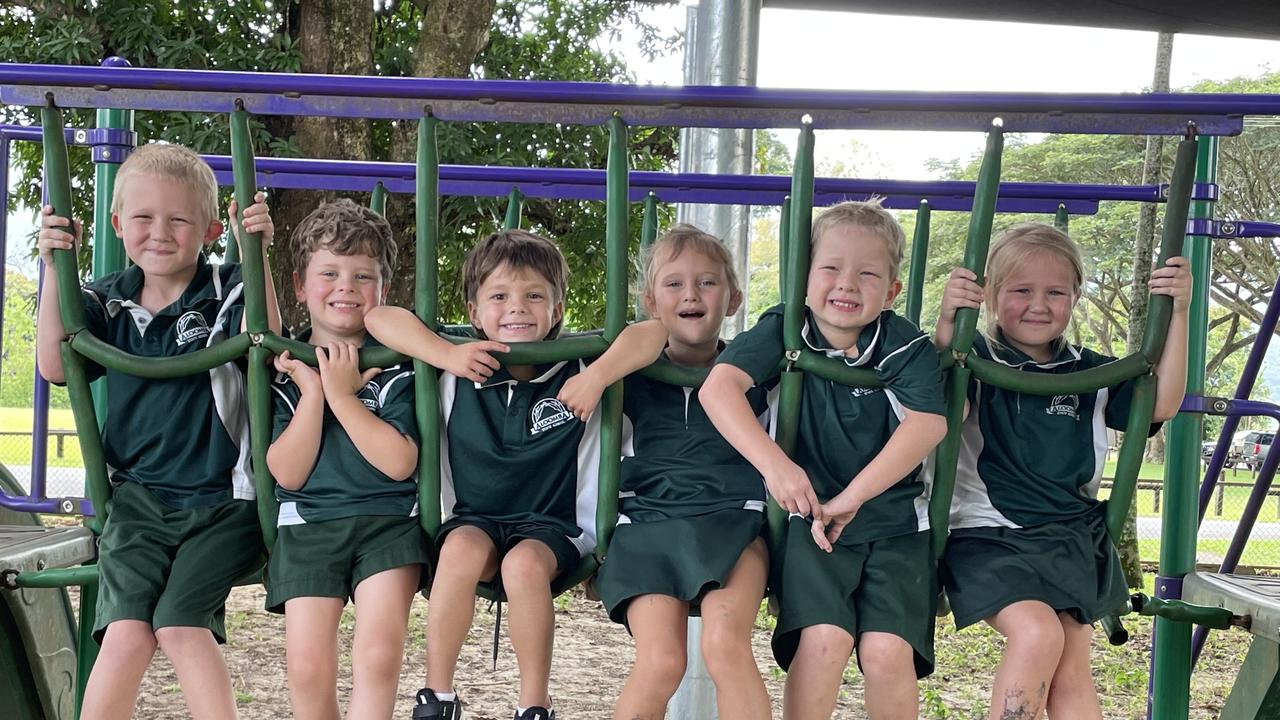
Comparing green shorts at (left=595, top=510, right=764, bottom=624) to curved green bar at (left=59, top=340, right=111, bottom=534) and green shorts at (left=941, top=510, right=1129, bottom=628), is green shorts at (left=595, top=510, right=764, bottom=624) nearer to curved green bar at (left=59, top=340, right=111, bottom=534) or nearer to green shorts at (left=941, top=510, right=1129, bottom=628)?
green shorts at (left=941, top=510, right=1129, bottom=628)

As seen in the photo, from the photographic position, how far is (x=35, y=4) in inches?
255

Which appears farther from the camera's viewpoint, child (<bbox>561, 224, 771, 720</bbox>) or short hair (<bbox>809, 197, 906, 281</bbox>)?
short hair (<bbox>809, 197, 906, 281</bbox>)

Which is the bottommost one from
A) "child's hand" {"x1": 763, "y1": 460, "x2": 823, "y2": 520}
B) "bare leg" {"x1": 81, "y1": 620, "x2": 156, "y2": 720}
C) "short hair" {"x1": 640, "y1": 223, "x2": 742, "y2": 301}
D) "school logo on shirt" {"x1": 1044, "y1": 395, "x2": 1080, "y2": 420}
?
"bare leg" {"x1": 81, "y1": 620, "x2": 156, "y2": 720}

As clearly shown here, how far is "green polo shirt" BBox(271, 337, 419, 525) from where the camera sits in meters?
2.36

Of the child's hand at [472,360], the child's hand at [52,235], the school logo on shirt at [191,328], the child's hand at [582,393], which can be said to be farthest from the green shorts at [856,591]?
the child's hand at [52,235]

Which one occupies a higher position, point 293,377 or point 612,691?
point 293,377

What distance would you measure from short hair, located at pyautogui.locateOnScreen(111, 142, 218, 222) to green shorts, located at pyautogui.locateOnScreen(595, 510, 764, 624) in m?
1.11

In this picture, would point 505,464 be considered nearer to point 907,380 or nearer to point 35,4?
point 907,380

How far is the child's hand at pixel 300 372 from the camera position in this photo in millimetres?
2270

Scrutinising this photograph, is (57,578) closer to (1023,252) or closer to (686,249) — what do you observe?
(686,249)

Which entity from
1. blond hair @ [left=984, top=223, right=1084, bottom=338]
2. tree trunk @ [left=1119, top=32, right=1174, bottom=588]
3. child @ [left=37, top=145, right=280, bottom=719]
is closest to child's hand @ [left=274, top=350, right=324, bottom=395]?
child @ [left=37, top=145, right=280, bottom=719]

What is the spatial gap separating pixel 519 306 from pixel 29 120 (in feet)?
18.6

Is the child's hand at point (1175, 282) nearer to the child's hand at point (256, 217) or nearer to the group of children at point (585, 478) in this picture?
the group of children at point (585, 478)

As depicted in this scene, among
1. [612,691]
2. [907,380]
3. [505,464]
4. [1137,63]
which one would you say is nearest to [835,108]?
[907,380]
